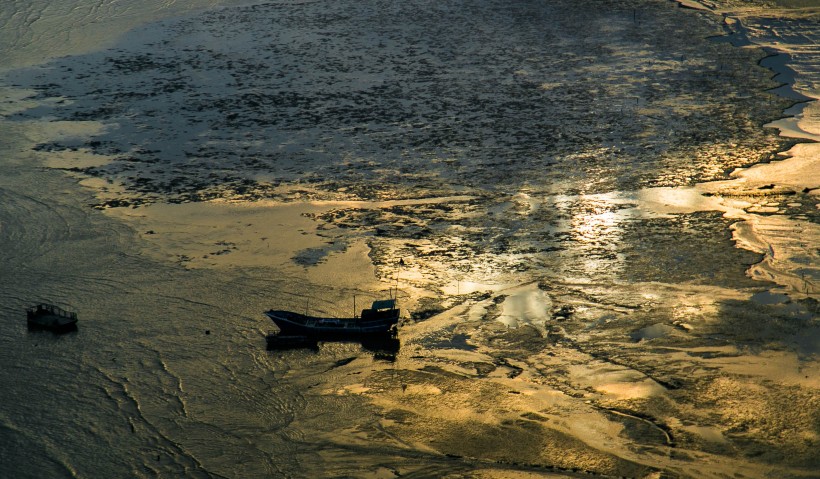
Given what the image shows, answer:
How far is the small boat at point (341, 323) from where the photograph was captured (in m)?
13.1

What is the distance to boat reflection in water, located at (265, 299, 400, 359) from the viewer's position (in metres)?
13.1

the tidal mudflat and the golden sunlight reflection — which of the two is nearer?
the tidal mudflat

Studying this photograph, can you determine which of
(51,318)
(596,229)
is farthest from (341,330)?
(596,229)

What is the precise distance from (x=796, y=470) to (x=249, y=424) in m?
6.35

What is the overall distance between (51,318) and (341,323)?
14.2ft

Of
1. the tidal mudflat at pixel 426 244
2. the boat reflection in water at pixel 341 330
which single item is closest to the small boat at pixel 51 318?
the tidal mudflat at pixel 426 244

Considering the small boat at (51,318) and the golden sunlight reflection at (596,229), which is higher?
the golden sunlight reflection at (596,229)

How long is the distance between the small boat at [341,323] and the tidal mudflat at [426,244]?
0.38 metres

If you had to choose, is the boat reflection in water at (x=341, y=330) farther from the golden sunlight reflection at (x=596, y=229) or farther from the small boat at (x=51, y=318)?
the golden sunlight reflection at (x=596, y=229)

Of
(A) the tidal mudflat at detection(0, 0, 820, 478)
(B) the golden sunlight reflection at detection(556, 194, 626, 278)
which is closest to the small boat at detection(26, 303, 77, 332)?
(A) the tidal mudflat at detection(0, 0, 820, 478)

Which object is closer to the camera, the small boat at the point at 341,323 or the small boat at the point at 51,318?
the small boat at the point at 341,323

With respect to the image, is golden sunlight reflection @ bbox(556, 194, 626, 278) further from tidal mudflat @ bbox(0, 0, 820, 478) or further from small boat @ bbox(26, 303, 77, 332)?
small boat @ bbox(26, 303, 77, 332)

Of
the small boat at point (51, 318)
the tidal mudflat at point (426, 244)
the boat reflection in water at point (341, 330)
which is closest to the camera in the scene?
the tidal mudflat at point (426, 244)

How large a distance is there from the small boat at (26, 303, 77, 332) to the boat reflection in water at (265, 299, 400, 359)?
9.65 ft
